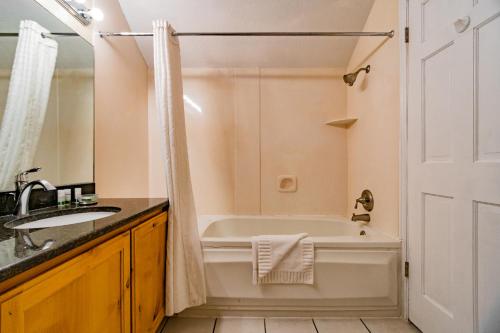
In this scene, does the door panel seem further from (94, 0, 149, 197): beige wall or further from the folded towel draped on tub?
(94, 0, 149, 197): beige wall

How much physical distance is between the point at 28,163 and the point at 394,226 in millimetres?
2128

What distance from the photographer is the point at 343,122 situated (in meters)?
2.40

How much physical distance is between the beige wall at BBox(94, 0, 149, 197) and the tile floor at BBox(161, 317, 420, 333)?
107 cm

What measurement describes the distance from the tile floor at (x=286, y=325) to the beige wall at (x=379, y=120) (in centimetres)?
58

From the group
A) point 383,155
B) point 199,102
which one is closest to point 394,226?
point 383,155

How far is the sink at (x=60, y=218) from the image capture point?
108cm

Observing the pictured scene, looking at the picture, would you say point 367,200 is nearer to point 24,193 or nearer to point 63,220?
point 63,220

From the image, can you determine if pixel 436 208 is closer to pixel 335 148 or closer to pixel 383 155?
pixel 383 155

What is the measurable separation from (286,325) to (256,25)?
89.1 inches

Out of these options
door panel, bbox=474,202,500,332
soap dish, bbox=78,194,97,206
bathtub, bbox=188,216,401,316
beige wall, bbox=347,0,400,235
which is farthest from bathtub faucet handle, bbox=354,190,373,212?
soap dish, bbox=78,194,97,206

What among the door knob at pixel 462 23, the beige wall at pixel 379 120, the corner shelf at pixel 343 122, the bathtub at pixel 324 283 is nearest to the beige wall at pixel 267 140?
the corner shelf at pixel 343 122

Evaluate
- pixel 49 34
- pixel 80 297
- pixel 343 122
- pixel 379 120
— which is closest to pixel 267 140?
pixel 343 122

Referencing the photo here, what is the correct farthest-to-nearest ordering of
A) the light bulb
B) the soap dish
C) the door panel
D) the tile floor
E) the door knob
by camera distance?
1. the light bulb
2. the tile floor
3. the soap dish
4. the door knob
5. the door panel

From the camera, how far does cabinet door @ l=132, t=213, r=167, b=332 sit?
1.16m
